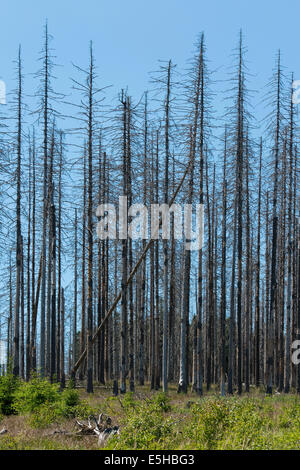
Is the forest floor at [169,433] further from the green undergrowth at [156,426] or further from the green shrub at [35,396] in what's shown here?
the green shrub at [35,396]

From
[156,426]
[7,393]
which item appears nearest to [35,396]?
[7,393]

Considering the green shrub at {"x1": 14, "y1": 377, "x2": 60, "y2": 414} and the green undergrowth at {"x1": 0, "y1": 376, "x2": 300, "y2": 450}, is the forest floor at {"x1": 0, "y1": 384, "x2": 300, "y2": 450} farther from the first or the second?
the green shrub at {"x1": 14, "y1": 377, "x2": 60, "y2": 414}

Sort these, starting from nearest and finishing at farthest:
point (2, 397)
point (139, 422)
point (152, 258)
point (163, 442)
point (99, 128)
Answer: point (163, 442), point (139, 422), point (2, 397), point (99, 128), point (152, 258)

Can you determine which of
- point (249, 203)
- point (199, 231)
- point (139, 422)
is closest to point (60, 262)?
point (199, 231)

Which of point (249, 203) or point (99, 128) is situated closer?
point (99, 128)

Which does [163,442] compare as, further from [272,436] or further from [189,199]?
[189,199]

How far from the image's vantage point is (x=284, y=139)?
2297 centimetres

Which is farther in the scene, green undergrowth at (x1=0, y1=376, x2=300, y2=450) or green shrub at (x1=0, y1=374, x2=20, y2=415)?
green shrub at (x1=0, y1=374, x2=20, y2=415)

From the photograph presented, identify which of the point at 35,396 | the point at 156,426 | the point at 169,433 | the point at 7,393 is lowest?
the point at 7,393

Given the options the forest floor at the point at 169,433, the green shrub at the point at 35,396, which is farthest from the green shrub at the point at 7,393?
the forest floor at the point at 169,433

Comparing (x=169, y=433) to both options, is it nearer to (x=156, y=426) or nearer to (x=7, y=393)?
(x=156, y=426)

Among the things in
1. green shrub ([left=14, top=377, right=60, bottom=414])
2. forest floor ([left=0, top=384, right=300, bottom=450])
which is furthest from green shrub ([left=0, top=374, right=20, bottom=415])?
forest floor ([left=0, top=384, right=300, bottom=450])

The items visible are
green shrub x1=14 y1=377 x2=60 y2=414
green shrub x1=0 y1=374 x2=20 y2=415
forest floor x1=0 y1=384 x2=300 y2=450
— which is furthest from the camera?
green shrub x1=0 y1=374 x2=20 y2=415

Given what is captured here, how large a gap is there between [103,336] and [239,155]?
10782 millimetres
